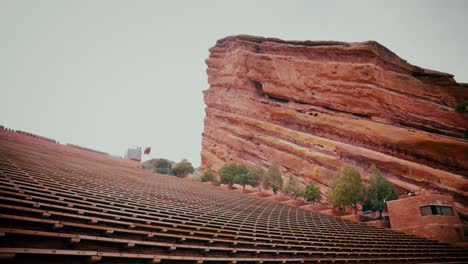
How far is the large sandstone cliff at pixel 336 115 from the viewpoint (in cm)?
3111

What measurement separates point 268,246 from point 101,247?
17.1 ft

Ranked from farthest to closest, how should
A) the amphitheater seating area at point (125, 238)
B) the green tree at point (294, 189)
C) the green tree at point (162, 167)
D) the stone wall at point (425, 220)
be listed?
the green tree at point (162, 167) < the green tree at point (294, 189) < the stone wall at point (425, 220) < the amphitheater seating area at point (125, 238)

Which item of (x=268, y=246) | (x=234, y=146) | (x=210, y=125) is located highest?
(x=210, y=125)

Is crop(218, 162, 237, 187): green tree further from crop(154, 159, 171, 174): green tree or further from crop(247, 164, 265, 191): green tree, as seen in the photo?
crop(154, 159, 171, 174): green tree

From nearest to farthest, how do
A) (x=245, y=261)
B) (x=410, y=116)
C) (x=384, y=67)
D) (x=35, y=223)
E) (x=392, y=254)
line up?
(x=35, y=223) < (x=245, y=261) < (x=392, y=254) < (x=410, y=116) < (x=384, y=67)

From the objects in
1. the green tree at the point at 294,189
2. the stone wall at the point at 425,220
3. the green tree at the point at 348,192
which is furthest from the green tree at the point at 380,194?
the green tree at the point at 294,189

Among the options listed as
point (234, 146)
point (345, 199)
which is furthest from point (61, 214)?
point (234, 146)

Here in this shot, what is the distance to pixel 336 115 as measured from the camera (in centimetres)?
3931

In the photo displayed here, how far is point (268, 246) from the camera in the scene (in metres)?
8.05

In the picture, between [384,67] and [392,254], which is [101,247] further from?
[384,67]

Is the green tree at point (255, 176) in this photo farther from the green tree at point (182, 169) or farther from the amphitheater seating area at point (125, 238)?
the amphitheater seating area at point (125, 238)

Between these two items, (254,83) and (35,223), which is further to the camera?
(254,83)

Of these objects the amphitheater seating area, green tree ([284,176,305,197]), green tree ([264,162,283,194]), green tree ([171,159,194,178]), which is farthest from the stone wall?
green tree ([171,159,194,178])

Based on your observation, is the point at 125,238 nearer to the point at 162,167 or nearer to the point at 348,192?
the point at 348,192
